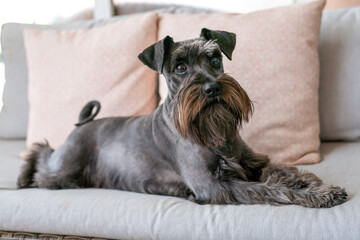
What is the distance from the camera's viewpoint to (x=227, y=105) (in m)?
1.43

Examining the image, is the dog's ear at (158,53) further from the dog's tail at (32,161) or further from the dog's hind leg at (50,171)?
the dog's tail at (32,161)

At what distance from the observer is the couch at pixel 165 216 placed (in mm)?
1325

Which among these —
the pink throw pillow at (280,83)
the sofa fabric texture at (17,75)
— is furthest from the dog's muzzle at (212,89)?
the sofa fabric texture at (17,75)

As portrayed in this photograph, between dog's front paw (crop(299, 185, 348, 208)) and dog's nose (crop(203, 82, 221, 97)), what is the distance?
19.4 inches

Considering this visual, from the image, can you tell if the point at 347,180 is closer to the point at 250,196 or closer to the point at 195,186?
the point at 250,196

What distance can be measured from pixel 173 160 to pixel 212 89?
48 cm

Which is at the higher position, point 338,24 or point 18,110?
point 338,24

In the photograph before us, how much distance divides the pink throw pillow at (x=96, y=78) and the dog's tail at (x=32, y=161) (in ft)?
0.44

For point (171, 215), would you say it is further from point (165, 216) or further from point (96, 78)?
point (96, 78)

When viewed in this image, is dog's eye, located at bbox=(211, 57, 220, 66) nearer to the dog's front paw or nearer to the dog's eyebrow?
the dog's eyebrow

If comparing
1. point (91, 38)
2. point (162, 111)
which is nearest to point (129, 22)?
point (91, 38)

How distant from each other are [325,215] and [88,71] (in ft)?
5.10

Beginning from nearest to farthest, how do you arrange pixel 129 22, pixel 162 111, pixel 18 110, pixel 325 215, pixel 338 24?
pixel 325 215 → pixel 162 111 → pixel 338 24 → pixel 129 22 → pixel 18 110

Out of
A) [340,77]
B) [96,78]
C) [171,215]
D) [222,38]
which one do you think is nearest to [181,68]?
[222,38]
